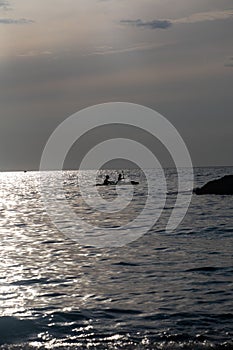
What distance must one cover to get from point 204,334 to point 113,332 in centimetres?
250

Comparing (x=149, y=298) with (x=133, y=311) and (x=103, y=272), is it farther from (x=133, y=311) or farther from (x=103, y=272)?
(x=103, y=272)

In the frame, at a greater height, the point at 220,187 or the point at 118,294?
the point at 220,187

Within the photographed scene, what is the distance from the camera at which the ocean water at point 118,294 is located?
15953 mm

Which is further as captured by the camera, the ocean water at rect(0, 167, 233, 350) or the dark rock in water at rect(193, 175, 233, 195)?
the dark rock in water at rect(193, 175, 233, 195)

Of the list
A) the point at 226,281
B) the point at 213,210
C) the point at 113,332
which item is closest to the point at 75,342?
the point at 113,332

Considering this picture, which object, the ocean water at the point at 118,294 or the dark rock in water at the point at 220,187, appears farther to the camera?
the dark rock in water at the point at 220,187

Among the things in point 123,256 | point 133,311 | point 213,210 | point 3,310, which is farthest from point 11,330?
point 213,210

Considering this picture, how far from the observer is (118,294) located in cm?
2112

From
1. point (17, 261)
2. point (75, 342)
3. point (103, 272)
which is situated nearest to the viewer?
point (75, 342)

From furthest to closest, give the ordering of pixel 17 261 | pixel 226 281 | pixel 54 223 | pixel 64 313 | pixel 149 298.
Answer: pixel 54 223
pixel 17 261
pixel 226 281
pixel 149 298
pixel 64 313

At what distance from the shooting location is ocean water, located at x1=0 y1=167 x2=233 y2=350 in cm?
1595

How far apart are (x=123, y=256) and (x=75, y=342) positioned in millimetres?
14704

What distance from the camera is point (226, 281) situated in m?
22.8

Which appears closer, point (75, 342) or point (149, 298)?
point (75, 342)
